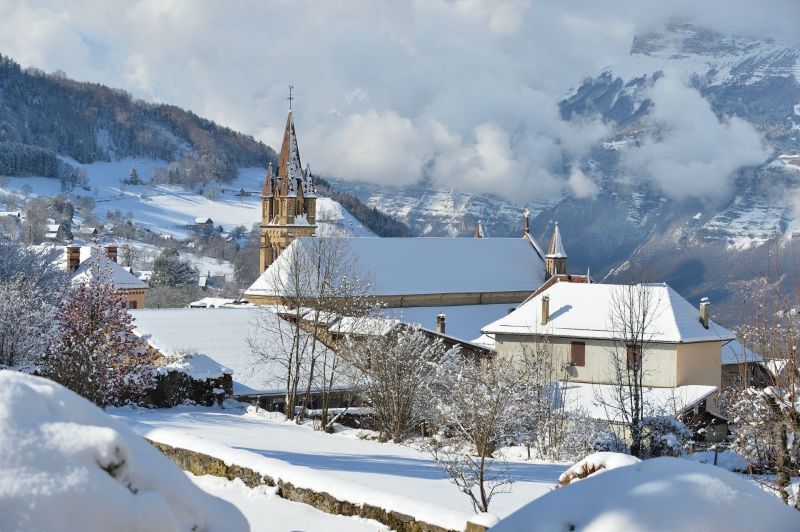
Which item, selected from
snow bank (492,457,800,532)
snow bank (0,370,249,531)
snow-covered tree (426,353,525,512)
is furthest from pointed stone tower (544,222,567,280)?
snow bank (0,370,249,531)

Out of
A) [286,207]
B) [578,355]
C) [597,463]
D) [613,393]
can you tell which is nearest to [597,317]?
[578,355]

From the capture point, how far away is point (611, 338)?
4228 cm

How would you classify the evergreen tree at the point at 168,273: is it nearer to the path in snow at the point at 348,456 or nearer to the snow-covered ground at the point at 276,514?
the path in snow at the point at 348,456

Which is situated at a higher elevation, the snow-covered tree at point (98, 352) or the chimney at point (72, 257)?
the chimney at point (72, 257)

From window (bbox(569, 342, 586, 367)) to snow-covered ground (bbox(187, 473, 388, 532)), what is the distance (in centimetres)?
3398

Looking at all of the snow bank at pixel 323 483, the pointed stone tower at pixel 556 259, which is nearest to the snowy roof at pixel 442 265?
the pointed stone tower at pixel 556 259

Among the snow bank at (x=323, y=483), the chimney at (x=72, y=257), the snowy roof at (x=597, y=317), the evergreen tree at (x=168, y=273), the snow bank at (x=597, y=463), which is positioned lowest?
the snow bank at (x=323, y=483)

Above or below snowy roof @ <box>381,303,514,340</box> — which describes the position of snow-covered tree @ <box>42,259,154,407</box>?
below

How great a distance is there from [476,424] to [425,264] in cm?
4684

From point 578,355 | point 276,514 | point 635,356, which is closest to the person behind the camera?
point 276,514

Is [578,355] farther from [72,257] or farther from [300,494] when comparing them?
[72,257]

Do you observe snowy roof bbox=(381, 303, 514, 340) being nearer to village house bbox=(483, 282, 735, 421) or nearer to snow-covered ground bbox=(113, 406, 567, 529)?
village house bbox=(483, 282, 735, 421)

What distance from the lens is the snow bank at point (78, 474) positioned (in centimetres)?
429

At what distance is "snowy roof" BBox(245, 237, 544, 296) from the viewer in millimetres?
61531
